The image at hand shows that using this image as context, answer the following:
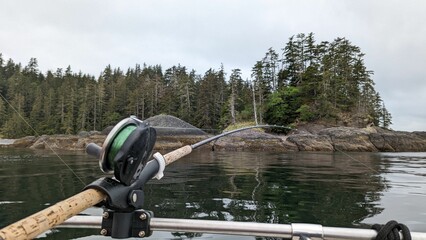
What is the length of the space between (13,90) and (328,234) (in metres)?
118

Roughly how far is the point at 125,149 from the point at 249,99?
65.5 m

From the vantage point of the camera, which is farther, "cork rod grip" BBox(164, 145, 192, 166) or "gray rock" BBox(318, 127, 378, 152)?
"gray rock" BBox(318, 127, 378, 152)

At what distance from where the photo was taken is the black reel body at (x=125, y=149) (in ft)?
5.86

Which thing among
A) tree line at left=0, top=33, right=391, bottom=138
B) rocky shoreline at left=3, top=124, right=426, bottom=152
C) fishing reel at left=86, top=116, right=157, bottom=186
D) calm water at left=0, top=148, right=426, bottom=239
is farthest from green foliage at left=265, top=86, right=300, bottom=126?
fishing reel at left=86, top=116, right=157, bottom=186

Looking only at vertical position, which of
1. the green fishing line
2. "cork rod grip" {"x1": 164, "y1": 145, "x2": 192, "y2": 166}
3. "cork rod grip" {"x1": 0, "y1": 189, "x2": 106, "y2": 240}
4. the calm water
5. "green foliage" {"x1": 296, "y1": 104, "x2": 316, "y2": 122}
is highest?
"green foliage" {"x1": 296, "y1": 104, "x2": 316, "y2": 122}

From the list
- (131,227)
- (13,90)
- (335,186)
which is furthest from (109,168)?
(13,90)

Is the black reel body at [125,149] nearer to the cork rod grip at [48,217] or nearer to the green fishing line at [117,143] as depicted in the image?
the green fishing line at [117,143]

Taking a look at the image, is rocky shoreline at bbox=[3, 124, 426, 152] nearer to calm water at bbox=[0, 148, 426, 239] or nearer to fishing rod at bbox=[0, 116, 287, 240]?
calm water at bbox=[0, 148, 426, 239]

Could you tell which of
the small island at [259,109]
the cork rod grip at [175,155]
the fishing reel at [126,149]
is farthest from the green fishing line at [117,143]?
the small island at [259,109]

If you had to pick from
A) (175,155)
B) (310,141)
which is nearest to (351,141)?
(310,141)

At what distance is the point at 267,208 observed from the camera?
732 centimetres

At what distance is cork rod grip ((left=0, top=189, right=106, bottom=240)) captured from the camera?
1311mm

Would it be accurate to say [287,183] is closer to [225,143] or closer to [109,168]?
[109,168]

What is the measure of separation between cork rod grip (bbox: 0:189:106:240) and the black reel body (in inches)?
6.6
